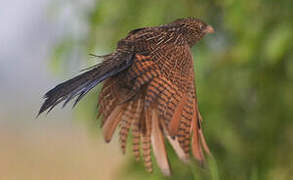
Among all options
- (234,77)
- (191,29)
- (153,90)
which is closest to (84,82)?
(153,90)

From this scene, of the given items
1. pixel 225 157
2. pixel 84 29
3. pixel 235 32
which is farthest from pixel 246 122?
pixel 84 29

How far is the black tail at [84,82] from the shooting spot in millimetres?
1122

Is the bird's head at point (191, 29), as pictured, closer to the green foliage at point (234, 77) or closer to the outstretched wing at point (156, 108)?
the outstretched wing at point (156, 108)

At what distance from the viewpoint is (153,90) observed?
4.05ft

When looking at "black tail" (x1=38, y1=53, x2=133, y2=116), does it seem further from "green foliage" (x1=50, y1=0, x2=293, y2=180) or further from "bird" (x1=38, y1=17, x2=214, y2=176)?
"green foliage" (x1=50, y1=0, x2=293, y2=180)

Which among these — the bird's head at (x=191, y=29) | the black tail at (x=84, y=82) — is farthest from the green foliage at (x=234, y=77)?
the black tail at (x=84, y=82)

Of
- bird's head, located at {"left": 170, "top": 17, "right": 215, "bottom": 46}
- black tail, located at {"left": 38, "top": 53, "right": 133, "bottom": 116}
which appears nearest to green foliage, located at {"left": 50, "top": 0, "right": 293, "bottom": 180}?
bird's head, located at {"left": 170, "top": 17, "right": 215, "bottom": 46}

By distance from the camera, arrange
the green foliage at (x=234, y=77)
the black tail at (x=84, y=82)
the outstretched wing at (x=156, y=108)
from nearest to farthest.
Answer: the black tail at (x=84, y=82)
the outstretched wing at (x=156, y=108)
the green foliage at (x=234, y=77)

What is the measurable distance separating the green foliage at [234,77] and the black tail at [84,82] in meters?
1.44

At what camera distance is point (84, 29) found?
308cm

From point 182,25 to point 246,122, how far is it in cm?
189

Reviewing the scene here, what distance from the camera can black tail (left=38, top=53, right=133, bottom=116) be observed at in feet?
3.68

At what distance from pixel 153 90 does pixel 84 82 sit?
0.15 meters

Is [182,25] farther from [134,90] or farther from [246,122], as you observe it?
[246,122]
